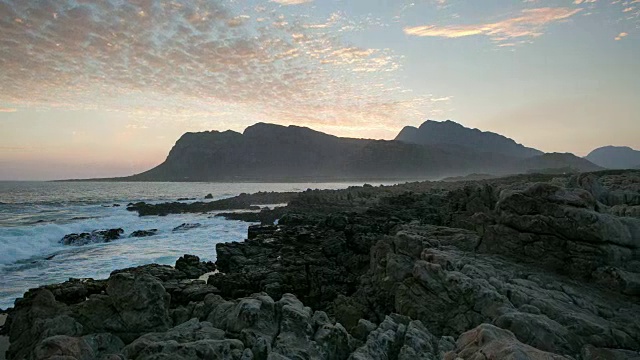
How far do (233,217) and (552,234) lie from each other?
39043mm

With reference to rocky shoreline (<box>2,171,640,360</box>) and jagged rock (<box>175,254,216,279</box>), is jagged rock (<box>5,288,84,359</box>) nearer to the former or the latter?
rocky shoreline (<box>2,171,640,360</box>)

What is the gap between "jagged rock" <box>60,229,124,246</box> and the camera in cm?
3228

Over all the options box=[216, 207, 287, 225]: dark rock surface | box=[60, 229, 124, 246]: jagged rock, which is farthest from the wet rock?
box=[60, 229, 124, 246]: jagged rock

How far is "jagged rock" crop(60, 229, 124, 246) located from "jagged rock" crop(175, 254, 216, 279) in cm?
1664

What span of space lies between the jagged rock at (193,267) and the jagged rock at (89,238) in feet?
54.6

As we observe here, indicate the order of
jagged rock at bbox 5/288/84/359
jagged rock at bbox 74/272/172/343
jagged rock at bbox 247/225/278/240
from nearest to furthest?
jagged rock at bbox 5/288/84/359, jagged rock at bbox 74/272/172/343, jagged rock at bbox 247/225/278/240

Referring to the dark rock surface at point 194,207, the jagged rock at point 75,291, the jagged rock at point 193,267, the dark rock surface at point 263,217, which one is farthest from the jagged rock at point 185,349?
the dark rock surface at point 194,207

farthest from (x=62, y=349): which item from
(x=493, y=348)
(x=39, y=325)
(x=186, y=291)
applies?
(x=493, y=348)

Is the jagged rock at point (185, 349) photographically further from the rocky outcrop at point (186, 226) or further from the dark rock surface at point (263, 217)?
the rocky outcrop at point (186, 226)

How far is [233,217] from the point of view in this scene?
46.1 m

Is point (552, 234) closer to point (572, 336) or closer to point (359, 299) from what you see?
point (572, 336)

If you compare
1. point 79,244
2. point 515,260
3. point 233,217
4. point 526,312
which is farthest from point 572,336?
point 233,217

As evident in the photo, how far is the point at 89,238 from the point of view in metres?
33.1

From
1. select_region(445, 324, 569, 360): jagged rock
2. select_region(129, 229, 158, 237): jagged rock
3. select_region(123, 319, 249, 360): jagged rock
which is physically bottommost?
select_region(129, 229, 158, 237): jagged rock
